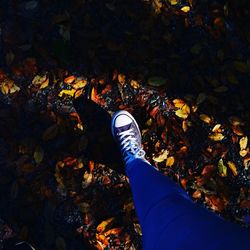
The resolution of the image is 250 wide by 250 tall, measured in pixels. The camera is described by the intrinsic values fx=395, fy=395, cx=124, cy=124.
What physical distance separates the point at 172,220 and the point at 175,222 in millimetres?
21

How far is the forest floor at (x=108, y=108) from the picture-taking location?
254cm

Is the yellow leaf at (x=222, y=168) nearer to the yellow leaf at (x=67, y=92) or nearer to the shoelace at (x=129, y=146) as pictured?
the shoelace at (x=129, y=146)

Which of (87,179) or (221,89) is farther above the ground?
(221,89)

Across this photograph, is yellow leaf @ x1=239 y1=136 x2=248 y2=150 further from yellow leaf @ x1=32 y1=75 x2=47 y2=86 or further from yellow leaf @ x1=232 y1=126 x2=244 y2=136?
yellow leaf @ x1=32 y1=75 x2=47 y2=86

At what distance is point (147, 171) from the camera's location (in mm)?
2191

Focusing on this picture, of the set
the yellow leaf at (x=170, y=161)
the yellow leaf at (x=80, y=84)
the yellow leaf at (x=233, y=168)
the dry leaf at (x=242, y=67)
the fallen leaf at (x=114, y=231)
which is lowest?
the fallen leaf at (x=114, y=231)

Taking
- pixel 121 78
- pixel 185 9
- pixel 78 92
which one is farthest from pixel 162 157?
pixel 185 9

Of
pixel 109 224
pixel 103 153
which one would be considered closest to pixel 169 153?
pixel 103 153

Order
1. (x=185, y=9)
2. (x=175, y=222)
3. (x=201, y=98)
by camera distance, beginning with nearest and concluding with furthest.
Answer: (x=175, y=222), (x=201, y=98), (x=185, y=9)

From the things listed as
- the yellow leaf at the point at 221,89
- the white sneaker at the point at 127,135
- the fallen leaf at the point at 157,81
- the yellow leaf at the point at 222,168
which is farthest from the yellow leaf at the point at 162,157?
the yellow leaf at the point at 221,89

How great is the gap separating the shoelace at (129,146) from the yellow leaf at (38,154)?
53cm

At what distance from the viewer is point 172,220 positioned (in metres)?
1.68

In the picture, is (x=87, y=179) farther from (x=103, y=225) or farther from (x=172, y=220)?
(x=172, y=220)

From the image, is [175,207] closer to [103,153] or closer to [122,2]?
[103,153]
